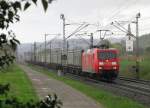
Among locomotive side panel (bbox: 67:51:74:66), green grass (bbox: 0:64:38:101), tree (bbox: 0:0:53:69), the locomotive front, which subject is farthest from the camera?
locomotive side panel (bbox: 67:51:74:66)

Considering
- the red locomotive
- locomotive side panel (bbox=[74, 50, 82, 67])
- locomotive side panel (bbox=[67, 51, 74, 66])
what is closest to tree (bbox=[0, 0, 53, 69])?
the red locomotive

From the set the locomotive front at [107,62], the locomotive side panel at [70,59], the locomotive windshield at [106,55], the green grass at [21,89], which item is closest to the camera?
the green grass at [21,89]

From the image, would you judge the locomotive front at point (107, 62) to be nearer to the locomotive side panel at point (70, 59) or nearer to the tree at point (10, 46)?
the locomotive side panel at point (70, 59)

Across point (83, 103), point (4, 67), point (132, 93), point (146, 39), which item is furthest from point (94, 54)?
point (146, 39)

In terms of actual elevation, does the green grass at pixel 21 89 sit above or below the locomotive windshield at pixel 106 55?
below

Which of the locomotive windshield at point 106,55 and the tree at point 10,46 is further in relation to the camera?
the locomotive windshield at point 106,55

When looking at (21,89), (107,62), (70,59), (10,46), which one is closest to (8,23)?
(10,46)

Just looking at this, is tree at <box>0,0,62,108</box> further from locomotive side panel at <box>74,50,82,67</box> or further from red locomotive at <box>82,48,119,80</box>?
locomotive side panel at <box>74,50,82,67</box>

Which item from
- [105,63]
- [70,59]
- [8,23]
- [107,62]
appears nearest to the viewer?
[8,23]

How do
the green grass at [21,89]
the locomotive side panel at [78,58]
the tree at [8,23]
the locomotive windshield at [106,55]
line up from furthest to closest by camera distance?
the locomotive side panel at [78,58], the locomotive windshield at [106,55], the green grass at [21,89], the tree at [8,23]

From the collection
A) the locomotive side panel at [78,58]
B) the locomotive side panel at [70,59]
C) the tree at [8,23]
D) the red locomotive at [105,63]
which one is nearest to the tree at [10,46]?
the tree at [8,23]

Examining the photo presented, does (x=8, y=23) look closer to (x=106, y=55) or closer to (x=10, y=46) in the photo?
(x=10, y=46)

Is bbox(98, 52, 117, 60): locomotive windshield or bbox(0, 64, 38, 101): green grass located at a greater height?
bbox(98, 52, 117, 60): locomotive windshield

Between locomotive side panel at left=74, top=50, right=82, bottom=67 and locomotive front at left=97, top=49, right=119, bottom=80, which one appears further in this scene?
locomotive side panel at left=74, top=50, right=82, bottom=67
